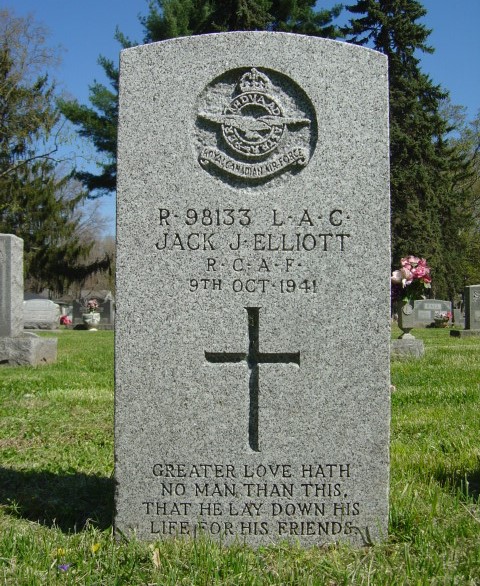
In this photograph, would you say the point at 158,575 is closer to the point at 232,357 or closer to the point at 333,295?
the point at 232,357

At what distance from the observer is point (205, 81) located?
10.2 feet

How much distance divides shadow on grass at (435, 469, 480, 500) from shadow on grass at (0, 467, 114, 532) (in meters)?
1.75

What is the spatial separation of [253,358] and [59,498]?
1.32 meters

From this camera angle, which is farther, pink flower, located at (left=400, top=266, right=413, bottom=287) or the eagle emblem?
pink flower, located at (left=400, top=266, right=413, bottom=287)

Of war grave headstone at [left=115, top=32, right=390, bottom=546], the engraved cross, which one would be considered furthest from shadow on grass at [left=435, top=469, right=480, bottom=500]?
the engraved cross

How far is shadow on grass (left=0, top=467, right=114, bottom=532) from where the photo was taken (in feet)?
10.9

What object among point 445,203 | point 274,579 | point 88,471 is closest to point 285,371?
point 274,579

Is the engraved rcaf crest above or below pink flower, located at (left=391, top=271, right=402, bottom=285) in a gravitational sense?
above

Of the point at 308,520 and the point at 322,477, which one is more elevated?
the point at 322,477

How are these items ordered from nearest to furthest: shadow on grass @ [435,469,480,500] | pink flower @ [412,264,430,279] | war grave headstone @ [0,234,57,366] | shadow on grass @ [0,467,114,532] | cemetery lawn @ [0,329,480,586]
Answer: cemetery lawn @ [0,329,480,586] → shadow on grass @ [0,467,114,532] → shadow on grass @ [435,469,480,500] → war grave headstone @ [0,234,57,366] → pink flower @ [412,264,430,279]

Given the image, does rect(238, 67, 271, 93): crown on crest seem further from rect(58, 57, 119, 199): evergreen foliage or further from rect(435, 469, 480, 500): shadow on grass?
rect(58, 57, 119, 199): evergreen foliage

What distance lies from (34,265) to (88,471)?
1358 inches

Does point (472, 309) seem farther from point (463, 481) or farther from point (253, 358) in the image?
point (253, 358)

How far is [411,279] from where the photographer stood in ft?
38.8
